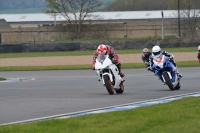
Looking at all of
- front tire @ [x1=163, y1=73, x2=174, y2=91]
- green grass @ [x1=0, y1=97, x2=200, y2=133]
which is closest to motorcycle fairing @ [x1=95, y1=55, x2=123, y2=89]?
front tire @ [x1=163, y1=73, x2=174, y2=91]

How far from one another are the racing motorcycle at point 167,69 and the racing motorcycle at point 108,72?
1647mm

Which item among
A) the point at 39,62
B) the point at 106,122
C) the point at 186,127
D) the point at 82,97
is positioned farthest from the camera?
the point at 39,62

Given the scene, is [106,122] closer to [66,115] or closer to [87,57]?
[66,115]

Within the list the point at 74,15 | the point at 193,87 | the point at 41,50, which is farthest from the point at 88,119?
the point at 74,15

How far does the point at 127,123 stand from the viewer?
923 cm

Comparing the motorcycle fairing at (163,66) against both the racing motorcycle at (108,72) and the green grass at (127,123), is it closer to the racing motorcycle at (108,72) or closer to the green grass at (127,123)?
the racing motorcycle at (108,72)

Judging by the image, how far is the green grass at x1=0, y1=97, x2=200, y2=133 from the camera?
28.3 ft

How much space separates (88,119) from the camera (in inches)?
391

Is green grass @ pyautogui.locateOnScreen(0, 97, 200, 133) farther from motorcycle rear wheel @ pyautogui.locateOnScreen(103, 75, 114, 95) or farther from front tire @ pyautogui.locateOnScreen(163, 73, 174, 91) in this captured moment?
front tire @ pyautogui.locateOnScreen(163, 73, 174, 91)

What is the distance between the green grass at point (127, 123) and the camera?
28.3ft

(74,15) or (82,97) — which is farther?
(74,15)

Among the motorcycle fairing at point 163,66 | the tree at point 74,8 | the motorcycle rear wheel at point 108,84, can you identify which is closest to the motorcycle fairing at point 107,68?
the motorcycle rear wheel at point 108,84

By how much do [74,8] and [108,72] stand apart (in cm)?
5229

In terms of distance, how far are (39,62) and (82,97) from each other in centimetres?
2117
